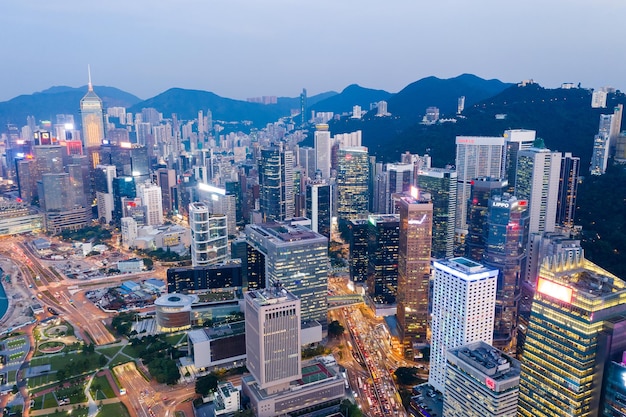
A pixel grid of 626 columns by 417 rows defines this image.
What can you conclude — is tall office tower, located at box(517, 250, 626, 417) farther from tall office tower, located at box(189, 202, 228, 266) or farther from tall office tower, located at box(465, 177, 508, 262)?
tall office tower, located at box(189, 202, 228, 266)

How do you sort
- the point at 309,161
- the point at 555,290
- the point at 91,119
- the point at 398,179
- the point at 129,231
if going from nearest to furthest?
1. the point at 555,290
2. the point at 129,231
3. the point at 398,179
4. the point at 309,161
5. the point at 91,119

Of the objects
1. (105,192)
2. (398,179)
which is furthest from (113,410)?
(105,192)

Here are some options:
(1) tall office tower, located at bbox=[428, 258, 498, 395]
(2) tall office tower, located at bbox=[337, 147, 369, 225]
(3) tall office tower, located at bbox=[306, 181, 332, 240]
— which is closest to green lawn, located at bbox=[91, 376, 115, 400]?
(1) tall office tower, located at bbox=[428, 258, 498, 395]

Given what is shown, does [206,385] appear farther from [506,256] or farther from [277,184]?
[277,184]

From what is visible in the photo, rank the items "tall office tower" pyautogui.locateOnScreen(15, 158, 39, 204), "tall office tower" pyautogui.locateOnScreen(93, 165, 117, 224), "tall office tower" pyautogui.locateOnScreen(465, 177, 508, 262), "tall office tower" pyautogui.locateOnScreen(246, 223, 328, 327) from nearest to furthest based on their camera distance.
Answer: "tall office tower" pyautogui.locateOnScreen(246, 223, 328, 327), "tall office tower" pyautogui.locateOnScreen(465, 177, 508, 262), "tall office tower" pyautogui.locateOnScreen(93, 165, 117, 224), "tall office tower" pyautogui.locateOnScreen(15, 158, 39, 204)

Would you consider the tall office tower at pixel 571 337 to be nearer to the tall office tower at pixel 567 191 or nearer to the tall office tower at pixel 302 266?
the tall office tower at pixel 302 266
